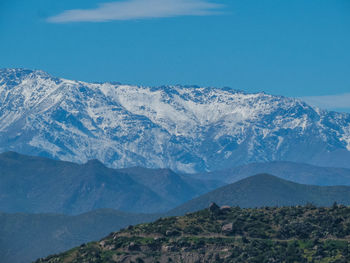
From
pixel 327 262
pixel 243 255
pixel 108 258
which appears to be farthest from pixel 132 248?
pixel 327 262

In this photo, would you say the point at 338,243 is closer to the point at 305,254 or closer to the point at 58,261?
the point at 305,254

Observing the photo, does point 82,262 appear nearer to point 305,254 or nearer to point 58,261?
point 58,261

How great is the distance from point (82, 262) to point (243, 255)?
1172 inches

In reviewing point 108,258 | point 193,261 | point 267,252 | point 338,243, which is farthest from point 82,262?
point 338,243

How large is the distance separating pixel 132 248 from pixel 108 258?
5566 mm

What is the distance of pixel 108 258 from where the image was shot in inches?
7731

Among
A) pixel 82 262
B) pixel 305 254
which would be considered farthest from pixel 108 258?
pixel 305 254

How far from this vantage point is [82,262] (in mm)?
194750

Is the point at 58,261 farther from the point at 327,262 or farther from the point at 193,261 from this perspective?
the point at 327,262

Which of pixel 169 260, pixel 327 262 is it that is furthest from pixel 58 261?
pixel 327 262

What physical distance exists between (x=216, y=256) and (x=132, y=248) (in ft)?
A: 52.6

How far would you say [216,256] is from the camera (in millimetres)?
197250

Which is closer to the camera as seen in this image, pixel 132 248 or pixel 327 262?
pixel 327 262

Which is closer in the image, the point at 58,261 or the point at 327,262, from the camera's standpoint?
the point at 327,262
